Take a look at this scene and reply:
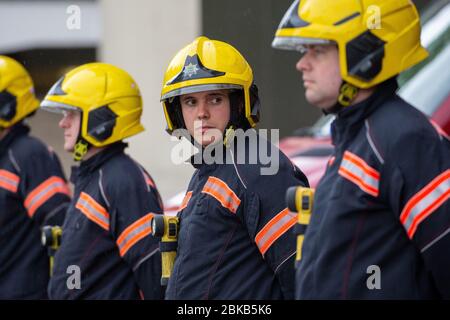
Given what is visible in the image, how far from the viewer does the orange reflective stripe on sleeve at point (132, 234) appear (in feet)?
17.7

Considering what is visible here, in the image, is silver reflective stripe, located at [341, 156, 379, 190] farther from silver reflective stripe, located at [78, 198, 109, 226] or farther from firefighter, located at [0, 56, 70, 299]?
firefighter, located at [0, 56, 70, 299]

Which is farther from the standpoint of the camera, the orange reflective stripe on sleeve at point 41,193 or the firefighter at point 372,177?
the orange reflective stripe on sleeve at point 41,193

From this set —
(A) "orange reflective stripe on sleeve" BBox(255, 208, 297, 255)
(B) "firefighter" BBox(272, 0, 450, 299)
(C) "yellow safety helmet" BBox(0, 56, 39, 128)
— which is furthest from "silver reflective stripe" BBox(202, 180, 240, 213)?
(C) "yellow safety helmet" BBox(0, 56, 39, 128)

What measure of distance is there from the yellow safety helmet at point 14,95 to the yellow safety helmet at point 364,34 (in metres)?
3.58

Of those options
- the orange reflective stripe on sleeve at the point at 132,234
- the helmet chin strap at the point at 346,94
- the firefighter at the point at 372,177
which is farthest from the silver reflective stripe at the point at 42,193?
the helmet chin strap at the point at 346,94

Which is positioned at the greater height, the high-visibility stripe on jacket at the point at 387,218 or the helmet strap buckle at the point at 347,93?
the helmet strap buckle at the point at 347,93

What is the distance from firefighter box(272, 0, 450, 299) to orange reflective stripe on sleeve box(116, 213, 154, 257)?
176 centimetres

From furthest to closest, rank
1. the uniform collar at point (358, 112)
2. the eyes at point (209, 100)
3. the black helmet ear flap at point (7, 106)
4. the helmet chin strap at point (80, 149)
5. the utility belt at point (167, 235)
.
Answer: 1. the black helmet ear flap at point (7, 106)
2. the helmet chin strap at point (80, 149)
3. the eyes at point (209, 100)
4. the utility belt at point (167, 235)
5. the uniform collar at point (358, 112)

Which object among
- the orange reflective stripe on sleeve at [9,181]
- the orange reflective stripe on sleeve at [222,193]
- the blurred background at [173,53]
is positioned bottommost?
the blurred background at [173,53]

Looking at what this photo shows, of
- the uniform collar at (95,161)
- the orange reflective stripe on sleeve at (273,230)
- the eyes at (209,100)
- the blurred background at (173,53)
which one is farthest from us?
the blurred background at (173,53)

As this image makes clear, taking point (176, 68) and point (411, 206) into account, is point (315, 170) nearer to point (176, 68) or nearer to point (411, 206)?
point (176, 68)

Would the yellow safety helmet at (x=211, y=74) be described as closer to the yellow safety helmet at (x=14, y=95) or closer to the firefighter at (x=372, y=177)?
the firefighter at (x=372, y=177)

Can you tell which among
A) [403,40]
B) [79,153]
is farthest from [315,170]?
[403,40]

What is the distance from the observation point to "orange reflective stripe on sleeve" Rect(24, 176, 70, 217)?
261 inches
